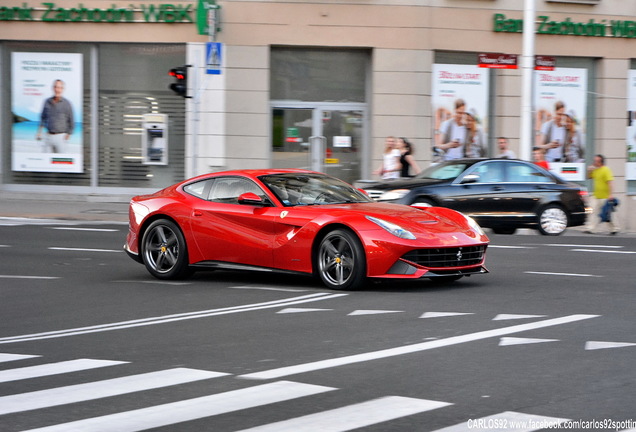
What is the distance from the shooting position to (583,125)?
2609 centimetres

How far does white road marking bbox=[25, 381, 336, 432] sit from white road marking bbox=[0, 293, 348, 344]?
263 cm

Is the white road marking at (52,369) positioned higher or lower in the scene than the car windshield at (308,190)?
lower

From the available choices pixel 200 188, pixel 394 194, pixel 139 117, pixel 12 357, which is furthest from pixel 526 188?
pixel 12 357

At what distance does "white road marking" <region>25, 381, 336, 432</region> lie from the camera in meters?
4.88

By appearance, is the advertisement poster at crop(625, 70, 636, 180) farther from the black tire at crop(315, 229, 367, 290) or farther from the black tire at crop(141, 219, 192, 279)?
the black tire at crop(315, 229, 367, 290)

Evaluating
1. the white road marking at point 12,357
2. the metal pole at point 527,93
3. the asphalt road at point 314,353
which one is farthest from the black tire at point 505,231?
the white road marking at point 12,357

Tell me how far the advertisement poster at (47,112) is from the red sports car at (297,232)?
551 inches

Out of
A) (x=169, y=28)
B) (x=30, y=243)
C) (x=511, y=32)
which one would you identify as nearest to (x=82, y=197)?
(x=169, y=28)

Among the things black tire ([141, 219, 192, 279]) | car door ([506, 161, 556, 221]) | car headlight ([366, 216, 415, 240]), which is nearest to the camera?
car headlight ([366, 216, 415, 240])

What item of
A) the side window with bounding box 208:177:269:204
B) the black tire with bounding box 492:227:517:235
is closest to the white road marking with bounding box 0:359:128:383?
the side window with bounding box 208:177:269:204

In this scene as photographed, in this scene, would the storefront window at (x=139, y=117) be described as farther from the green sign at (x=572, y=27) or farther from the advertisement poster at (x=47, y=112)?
the green sign at (x=572, y=27)

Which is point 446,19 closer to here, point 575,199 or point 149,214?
point 575,199

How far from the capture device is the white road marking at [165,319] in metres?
7.73

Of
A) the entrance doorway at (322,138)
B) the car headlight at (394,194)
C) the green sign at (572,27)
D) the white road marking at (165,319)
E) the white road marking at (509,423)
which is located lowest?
the white road marking at (165,319)
